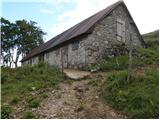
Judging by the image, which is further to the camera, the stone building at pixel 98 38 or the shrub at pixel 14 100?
the stone building at pixel 98 38

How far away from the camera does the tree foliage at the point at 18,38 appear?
4116cm

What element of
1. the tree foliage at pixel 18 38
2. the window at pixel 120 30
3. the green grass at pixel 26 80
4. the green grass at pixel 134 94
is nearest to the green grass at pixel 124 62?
the window at pixel 120 30

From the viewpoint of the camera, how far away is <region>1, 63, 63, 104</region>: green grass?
472 inches

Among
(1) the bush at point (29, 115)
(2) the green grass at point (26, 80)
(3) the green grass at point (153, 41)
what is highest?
(3) the green grass at point (153, 41)

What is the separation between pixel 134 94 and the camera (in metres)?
9.80

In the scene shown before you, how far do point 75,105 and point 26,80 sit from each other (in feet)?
16.6

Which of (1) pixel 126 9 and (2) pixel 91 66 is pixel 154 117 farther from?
(1) pixel 126 9

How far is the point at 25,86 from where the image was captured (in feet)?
41.4

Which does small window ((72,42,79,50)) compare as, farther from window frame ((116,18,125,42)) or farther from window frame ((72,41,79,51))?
window frame ((116,18,125,42))

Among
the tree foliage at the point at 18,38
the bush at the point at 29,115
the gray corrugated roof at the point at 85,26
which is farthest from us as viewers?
the tree foliage at the point at 18,38

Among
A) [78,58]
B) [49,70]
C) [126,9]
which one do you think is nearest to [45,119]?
[49,70]

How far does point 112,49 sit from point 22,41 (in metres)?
25.2

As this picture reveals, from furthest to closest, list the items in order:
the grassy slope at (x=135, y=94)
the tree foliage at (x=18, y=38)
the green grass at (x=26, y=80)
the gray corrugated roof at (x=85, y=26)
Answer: the tree foliage at (x=18, y=38) → the gray corrugated roof at (x=85, y=26) → the green grass at (x=26, y=80) → the grassy slope at (x=135, y=94)

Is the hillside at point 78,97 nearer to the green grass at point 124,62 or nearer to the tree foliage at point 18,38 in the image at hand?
the green grass at point 124,62
